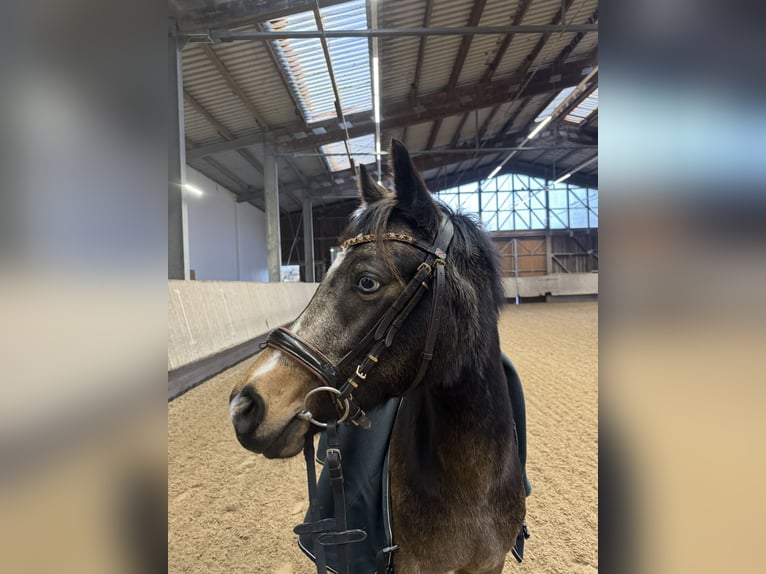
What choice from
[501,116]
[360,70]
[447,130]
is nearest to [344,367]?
[360,70]

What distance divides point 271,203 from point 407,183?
35.8 feet

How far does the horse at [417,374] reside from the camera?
3.68 ft

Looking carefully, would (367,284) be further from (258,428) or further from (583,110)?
(583,110)

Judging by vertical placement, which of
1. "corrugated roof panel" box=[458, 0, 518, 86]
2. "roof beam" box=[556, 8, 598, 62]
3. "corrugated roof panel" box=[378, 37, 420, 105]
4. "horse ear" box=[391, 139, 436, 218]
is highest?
"roof beam" box=[556, 8, 598, 62]

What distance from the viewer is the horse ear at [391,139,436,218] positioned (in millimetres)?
1291

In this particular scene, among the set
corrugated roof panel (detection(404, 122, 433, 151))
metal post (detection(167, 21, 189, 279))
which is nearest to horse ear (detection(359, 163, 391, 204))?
metal post (detection(167, 21, 189, 279))

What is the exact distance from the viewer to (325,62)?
7410 mm

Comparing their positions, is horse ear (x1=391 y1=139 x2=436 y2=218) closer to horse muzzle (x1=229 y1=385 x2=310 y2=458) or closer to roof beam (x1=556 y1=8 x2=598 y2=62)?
horse muzzle (x1=229 y1=385 x2=310 y2=458)

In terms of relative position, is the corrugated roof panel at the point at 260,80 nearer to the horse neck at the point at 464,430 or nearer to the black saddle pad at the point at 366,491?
the black saddle pad at the point at 366,491

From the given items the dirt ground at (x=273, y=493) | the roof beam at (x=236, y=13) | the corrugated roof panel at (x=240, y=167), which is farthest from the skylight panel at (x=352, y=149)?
the dirt ground at (x=273, y=493)
